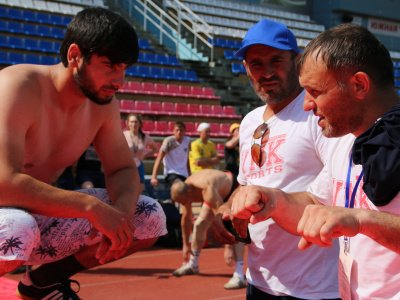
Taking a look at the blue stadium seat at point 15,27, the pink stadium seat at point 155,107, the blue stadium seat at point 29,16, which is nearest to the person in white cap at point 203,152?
the pink stadium seat at point 155,107

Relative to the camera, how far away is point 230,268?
7184 millimetres

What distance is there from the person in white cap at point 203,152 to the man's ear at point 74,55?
22.4ft

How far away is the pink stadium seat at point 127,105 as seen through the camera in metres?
14.6

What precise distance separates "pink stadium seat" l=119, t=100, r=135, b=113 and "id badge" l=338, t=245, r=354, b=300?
41.0 feet

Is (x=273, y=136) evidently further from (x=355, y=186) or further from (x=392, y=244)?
(x=392, y=244)

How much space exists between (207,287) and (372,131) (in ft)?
15.1

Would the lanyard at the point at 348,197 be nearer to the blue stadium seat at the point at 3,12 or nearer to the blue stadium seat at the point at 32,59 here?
the blue stadium seat at the point at 32,59

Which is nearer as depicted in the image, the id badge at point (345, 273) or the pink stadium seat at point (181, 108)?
the id badge at point (345, 273)

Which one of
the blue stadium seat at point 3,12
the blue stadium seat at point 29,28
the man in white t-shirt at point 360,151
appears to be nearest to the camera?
the man in white t-shirt at point 360,151

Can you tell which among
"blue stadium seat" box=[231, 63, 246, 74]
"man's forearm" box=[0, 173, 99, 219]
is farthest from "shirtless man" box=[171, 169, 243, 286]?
"blue stadium seat" box=[231, 63, 246, 74]

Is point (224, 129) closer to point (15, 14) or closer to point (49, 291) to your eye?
point (15, 14)

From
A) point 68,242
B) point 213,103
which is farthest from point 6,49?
point 68,242

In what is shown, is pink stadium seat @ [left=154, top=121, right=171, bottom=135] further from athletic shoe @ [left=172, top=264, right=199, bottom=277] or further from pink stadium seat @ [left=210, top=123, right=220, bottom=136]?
athletic shoe @ [left=172, top=264, right=199, bottom=277]

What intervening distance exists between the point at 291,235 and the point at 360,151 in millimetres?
1115
